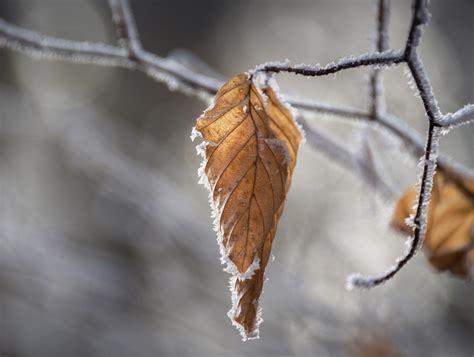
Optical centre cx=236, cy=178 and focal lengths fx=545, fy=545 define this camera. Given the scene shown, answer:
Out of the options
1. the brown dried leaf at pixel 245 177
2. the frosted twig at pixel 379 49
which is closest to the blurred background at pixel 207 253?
the frosted twig at pixel 379 49

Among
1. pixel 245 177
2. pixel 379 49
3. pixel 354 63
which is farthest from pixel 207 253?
pixel 354 63

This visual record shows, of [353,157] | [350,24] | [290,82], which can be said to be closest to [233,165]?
[353,157]

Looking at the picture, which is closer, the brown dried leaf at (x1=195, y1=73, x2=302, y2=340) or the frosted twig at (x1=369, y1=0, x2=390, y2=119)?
the brown dried leaf at (x1=195, y1=73, x2=302, y2=340)

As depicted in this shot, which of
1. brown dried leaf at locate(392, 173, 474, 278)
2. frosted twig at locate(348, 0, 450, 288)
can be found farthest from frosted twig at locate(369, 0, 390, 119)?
frosted twig at locate(348, 0, 450, 288)

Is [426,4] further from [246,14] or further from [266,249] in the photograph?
[246,14]

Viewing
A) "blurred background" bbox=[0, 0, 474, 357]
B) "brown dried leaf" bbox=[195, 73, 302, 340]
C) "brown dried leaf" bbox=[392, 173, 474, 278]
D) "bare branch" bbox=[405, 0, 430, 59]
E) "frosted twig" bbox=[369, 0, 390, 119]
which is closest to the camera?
"bare branch" bbox=[405, 0, 430, 59]

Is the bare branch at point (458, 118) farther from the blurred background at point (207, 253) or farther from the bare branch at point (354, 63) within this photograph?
the blurred background at point (207, 253)

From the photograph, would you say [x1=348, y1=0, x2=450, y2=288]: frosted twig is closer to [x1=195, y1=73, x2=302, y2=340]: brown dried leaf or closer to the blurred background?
[x1=195, y1=73, x2=302, y2=340]: brown dried leaf

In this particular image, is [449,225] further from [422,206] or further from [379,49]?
[422,206]
